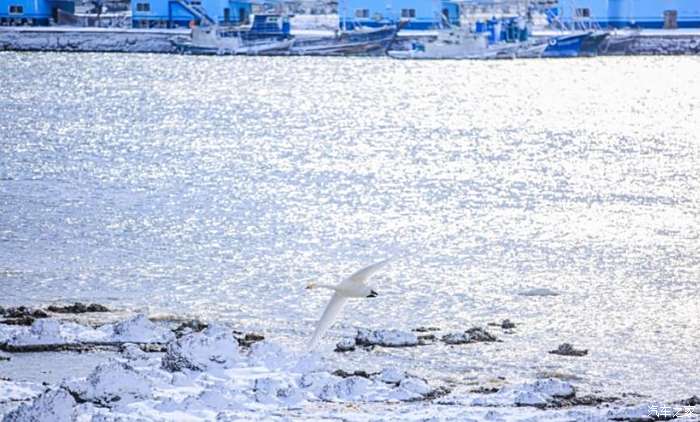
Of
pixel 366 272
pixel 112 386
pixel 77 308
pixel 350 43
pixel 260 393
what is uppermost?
pixel 366 272

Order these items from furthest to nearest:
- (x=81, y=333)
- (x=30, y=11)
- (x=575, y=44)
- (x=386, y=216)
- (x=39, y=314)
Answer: (x=30, y=11)
(x=575, y=44)
(x=386, y=216)
(x=39, y=314)
(x=81, y=333)

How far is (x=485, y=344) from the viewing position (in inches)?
578

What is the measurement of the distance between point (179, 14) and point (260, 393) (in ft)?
263

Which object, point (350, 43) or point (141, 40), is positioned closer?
point (350, 43)

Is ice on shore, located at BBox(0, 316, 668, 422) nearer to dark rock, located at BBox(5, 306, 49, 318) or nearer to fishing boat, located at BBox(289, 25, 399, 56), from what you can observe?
dark rock, located at BBox(5, 306, 49, 318)

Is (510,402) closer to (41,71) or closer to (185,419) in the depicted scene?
(185,419)

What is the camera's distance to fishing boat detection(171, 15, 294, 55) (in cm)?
8606

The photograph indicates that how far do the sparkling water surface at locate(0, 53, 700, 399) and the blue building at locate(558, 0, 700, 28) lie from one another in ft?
113

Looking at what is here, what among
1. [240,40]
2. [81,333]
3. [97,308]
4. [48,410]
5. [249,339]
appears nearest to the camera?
[48,410]

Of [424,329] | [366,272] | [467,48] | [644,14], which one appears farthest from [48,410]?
[644,14]

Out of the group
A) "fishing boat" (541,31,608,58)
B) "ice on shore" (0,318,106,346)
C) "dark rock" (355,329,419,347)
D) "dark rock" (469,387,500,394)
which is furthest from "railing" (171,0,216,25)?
"dark rock" (469,387,500,394)

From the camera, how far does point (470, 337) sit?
1473 cm

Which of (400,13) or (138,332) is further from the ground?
(138,332)

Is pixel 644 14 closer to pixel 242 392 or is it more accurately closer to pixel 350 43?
pixel 350 43
